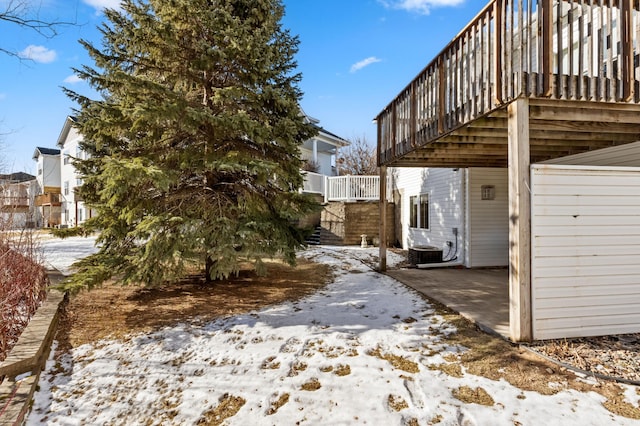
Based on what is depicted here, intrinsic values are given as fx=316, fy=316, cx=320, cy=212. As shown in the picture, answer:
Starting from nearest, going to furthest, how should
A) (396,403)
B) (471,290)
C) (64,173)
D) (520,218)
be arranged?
(396,403), (520,218), (471,290), (64,173)

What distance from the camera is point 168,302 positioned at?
5.53 meters

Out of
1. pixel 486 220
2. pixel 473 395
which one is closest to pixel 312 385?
pixel 473 395

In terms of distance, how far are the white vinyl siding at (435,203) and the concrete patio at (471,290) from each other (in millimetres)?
1392

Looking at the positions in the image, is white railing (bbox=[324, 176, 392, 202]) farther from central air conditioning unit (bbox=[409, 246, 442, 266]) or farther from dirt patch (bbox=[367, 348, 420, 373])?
dirt patch (bbox=[367, 348, 420, 373])

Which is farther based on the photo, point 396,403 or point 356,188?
point 356,188

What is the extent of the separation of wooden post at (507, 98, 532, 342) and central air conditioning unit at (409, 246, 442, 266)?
5.14 meters

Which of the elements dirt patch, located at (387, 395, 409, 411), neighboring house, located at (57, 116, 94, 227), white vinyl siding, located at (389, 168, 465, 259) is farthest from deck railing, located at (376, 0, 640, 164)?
neighboring house, located at (57, 116, 94, 227)

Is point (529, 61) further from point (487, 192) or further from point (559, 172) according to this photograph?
point (487, 192)

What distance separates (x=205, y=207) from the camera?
5.68m

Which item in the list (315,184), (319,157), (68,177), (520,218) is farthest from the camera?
(68,177)

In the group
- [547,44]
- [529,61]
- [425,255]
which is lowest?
[425,255]

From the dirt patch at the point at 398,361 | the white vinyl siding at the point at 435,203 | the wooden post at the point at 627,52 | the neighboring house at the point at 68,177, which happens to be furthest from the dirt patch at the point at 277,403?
the neighboring house at the point at 68,177

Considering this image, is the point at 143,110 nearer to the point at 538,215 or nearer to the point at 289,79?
the point at 289,79

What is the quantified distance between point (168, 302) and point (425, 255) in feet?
21.3
